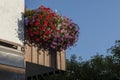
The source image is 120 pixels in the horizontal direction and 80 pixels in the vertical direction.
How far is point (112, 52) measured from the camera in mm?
25688

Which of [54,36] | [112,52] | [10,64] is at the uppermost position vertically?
[112,52]

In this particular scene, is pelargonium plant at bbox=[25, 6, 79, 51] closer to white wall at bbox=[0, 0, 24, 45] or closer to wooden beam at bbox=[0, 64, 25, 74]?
white wall at bbox=[0, 0, 24, 45]

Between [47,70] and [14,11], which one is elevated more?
[14,11]

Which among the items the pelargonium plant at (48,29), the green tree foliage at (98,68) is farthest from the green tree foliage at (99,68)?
the pelargonium plant at (48,29)

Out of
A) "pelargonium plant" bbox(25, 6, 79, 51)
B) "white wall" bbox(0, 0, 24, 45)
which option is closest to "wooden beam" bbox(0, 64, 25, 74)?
"white wall" bbox(0, 0, 24, 45)

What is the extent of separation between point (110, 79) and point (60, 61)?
1911 cm

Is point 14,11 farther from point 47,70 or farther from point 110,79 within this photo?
point 110,79

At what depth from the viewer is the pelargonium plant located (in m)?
5.68

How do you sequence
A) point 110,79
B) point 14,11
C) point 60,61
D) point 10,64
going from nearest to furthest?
point 10,64 → point 14,11 → point 60,61 → point 110,79

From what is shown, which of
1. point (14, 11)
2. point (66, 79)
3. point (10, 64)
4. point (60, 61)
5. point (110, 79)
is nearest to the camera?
point (10, 64)

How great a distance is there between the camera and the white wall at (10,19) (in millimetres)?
5245

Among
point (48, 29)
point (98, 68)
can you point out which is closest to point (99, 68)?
point (98, 68)

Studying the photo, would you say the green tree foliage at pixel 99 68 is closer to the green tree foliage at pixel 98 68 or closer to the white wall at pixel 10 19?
the green tree foliage at pixel 98 68

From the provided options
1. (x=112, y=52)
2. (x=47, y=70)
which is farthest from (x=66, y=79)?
(x=47, y=70)
